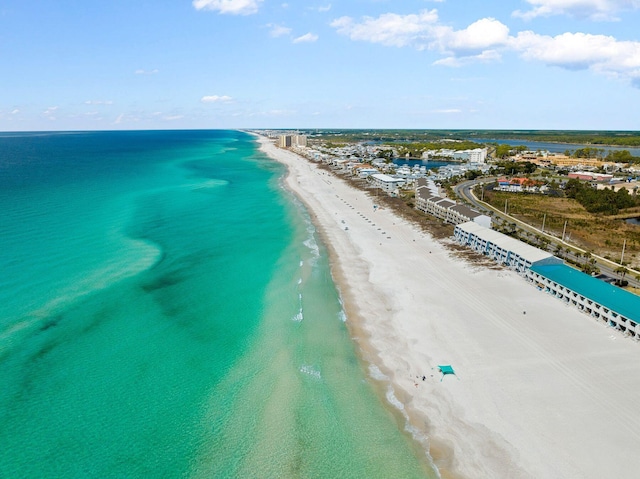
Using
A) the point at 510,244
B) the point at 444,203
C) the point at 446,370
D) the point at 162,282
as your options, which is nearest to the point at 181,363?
the point at 162,282

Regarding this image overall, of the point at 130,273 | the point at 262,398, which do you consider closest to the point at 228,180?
the point at 130,273

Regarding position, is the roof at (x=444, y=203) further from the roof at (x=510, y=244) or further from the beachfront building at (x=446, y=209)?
the roof at (x=510, y=244)

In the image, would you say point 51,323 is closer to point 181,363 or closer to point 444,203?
point 181,363

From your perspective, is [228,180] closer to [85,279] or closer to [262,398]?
[85,279]

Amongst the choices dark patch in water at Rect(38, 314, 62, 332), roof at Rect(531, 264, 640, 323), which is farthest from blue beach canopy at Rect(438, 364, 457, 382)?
dark patch in water at Rect(38, 314, 62, 332)

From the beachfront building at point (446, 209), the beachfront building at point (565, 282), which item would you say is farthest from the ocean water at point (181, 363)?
the beachfront building at point (446, 209)

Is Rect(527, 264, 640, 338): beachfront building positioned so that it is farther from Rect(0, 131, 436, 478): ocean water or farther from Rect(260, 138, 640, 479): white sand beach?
Rect(0, 131, 436, 478): ocean water
